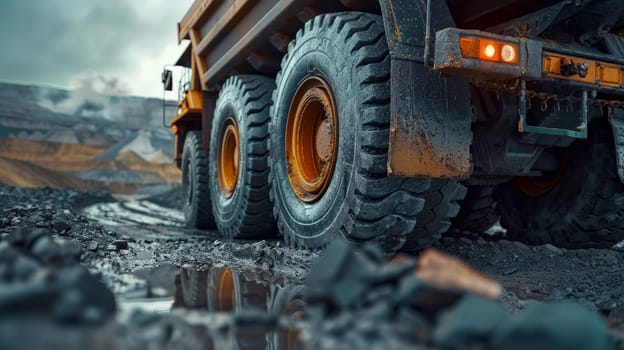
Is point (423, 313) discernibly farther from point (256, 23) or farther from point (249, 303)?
point (256, 23)

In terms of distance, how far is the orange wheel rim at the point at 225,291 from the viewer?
2.08 m

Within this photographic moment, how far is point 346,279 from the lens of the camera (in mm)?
1240

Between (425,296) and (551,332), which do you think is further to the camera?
(425,296)

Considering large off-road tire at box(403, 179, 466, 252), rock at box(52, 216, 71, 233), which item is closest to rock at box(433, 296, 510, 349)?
large off-road tire at box(403, 179, 466, 252)

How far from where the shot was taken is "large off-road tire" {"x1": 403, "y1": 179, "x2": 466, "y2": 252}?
2959 millimetres

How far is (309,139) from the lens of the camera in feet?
11.9

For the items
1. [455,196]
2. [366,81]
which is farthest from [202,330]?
[455,196]

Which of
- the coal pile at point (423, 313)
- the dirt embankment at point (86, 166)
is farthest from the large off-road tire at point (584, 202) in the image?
the dirt embankment at point (86, 166)

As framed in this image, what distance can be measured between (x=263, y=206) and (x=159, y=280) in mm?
2081

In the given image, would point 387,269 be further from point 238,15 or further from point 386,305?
point 238,15

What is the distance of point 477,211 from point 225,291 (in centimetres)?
271

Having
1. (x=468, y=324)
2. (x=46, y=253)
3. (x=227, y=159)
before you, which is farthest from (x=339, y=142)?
(x=227, y=159)

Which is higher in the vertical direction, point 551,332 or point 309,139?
point 309,139

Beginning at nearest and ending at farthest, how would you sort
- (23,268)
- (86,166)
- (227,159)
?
(23,268) < (227,159) < (86,166)
